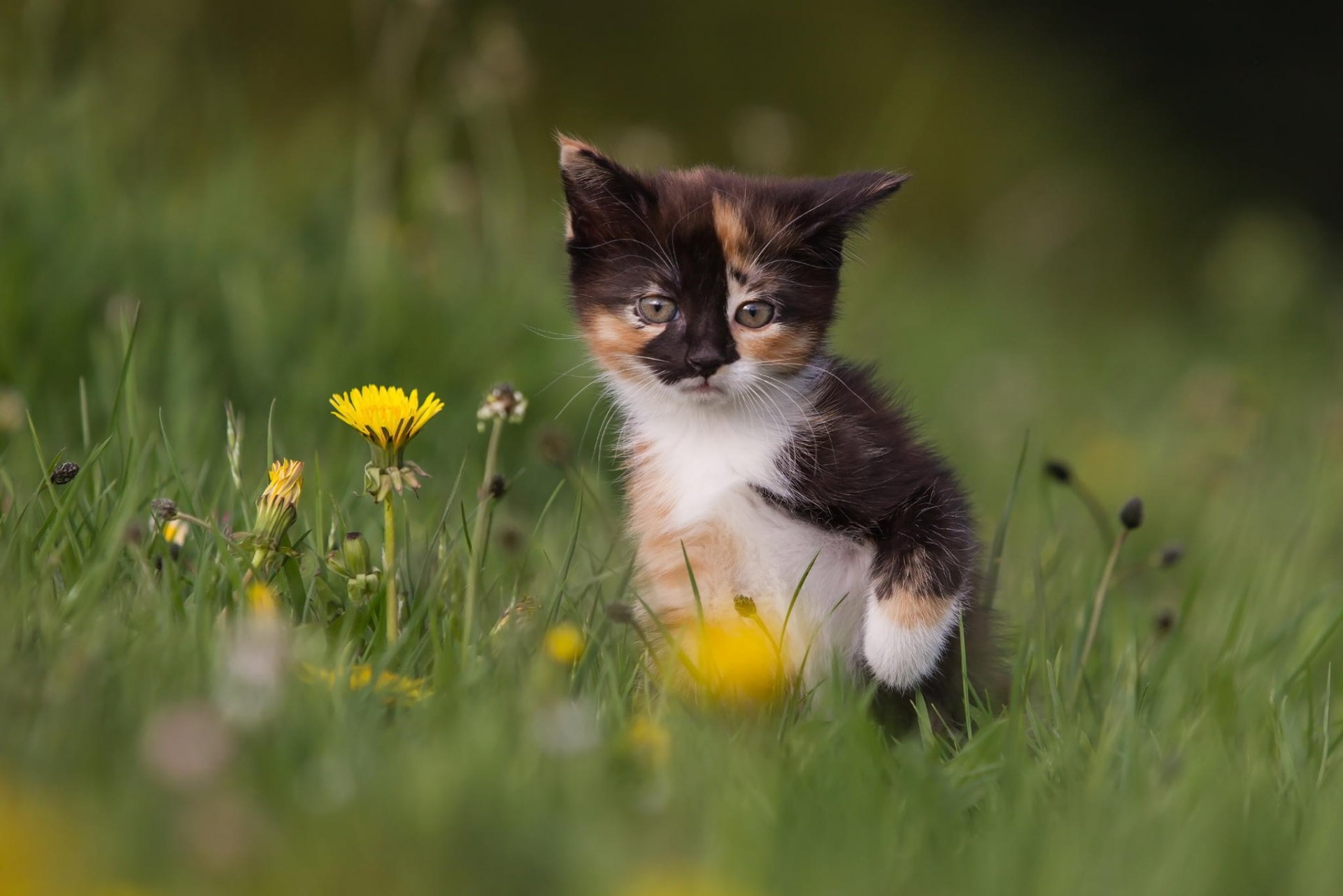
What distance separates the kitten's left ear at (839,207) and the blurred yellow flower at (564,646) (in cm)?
102

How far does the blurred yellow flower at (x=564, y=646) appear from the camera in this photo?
2.28 metres

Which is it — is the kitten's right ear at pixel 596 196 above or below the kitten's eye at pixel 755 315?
above

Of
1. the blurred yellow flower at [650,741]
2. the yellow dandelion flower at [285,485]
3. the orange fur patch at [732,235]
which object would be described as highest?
the orange fur patch at [732,235]

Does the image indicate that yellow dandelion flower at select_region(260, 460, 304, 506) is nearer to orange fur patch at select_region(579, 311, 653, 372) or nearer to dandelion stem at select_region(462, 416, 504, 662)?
dandelion stem at select_region(462, 416, 504, 662)

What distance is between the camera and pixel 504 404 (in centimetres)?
233

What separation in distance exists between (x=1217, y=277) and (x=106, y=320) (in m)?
Answer: 7.71

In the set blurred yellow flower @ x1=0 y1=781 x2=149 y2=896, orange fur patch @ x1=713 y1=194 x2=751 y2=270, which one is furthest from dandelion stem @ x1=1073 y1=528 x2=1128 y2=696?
blurred yellow flower @ x1=0 y1=781 x2=149 y2=896

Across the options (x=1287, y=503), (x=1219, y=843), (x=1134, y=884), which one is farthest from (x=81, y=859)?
(x=1287, y=503)

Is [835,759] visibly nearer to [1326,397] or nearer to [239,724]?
[239,724]

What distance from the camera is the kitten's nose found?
276 centimetres

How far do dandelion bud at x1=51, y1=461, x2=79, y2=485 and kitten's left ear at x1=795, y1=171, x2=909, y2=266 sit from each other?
57.7 inches

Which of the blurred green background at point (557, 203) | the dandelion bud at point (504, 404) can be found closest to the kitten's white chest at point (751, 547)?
the dandelion bud at point (504, 404)

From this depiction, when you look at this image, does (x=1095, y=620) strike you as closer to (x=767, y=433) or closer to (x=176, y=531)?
(x=767, y=433)

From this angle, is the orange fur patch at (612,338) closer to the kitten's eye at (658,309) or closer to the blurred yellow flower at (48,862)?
the kitten's eye at (658,309)
